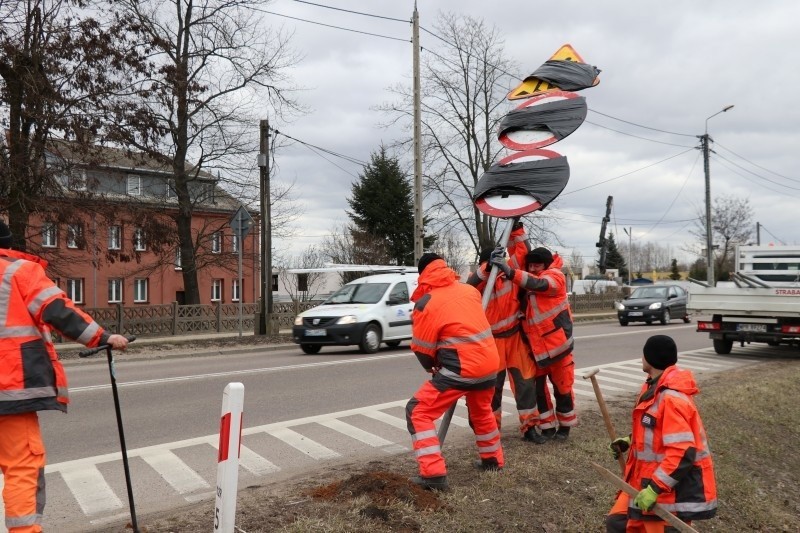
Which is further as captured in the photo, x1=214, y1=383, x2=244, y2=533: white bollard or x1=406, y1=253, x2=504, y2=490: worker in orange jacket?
x1=406, y1=253, x2=504, y2=490: worker in orange jacket

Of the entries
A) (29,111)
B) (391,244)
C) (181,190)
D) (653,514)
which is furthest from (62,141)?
(391,244)

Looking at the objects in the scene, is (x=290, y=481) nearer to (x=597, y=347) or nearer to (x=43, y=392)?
(x=43, y=392)

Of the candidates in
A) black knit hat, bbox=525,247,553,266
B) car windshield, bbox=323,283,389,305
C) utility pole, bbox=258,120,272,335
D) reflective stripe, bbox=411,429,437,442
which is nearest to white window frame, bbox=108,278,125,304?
utility pole, bbox=258,120,272,335

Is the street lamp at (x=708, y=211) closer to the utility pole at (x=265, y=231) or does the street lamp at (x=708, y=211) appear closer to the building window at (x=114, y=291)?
the utility pole at (x=265, y=231)

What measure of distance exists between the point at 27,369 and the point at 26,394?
0.13 metres

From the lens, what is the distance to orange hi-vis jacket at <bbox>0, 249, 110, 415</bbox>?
3.71 metres

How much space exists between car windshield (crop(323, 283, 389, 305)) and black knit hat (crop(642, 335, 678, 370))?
1288 cm

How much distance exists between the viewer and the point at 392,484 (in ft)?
16.2

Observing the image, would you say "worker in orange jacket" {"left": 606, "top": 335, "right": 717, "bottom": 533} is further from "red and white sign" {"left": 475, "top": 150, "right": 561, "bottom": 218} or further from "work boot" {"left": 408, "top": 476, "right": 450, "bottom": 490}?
"red and white sign" {"left": 475, "top": 150, "right": 561, "bottom": 218}

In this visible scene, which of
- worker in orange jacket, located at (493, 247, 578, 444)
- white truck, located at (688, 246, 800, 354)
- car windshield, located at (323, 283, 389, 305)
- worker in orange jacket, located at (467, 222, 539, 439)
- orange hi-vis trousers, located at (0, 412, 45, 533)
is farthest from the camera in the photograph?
car windshield, located at (323, 283, 389, 305)

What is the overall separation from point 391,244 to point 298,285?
10.5 meters

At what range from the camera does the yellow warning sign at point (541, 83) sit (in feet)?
20.0

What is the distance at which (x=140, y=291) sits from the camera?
4553 cm

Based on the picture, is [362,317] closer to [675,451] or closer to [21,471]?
[21,471]
